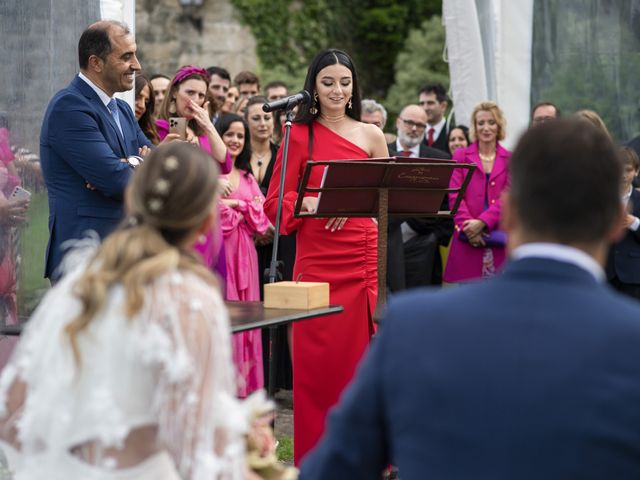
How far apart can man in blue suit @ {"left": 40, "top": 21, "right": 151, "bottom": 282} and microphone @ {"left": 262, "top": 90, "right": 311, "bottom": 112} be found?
2.35 feet

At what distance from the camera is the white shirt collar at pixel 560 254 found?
80.3 inches

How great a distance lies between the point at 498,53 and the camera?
1046 cm

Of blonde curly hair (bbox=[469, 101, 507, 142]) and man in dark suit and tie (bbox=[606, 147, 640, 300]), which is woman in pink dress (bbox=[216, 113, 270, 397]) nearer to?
blonde curly hair (bbox=[469, 101, 507, 142])

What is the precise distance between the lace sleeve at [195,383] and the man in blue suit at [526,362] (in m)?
0.48

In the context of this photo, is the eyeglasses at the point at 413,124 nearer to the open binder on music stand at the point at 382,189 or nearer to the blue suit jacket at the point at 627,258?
the blue suit jacket at the point at 627,258

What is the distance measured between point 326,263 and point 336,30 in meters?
15.0

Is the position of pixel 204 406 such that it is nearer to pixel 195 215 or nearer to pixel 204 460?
pixel 204 460

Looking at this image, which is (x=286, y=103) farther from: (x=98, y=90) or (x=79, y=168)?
(x=79, y=168)

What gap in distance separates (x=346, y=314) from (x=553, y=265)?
3.99 metres

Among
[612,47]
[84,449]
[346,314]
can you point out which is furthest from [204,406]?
[612,47]

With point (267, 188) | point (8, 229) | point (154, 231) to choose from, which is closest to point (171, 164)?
point (154, 231)

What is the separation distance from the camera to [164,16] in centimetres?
1720

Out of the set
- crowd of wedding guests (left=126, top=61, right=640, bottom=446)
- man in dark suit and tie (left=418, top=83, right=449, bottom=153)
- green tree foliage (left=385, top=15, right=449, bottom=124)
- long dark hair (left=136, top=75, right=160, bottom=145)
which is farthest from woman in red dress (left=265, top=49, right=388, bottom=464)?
green tree foliage (left=385, top=15, right=449, bottom=124)

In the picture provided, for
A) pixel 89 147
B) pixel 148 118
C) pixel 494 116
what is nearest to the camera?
pixel 89 147
